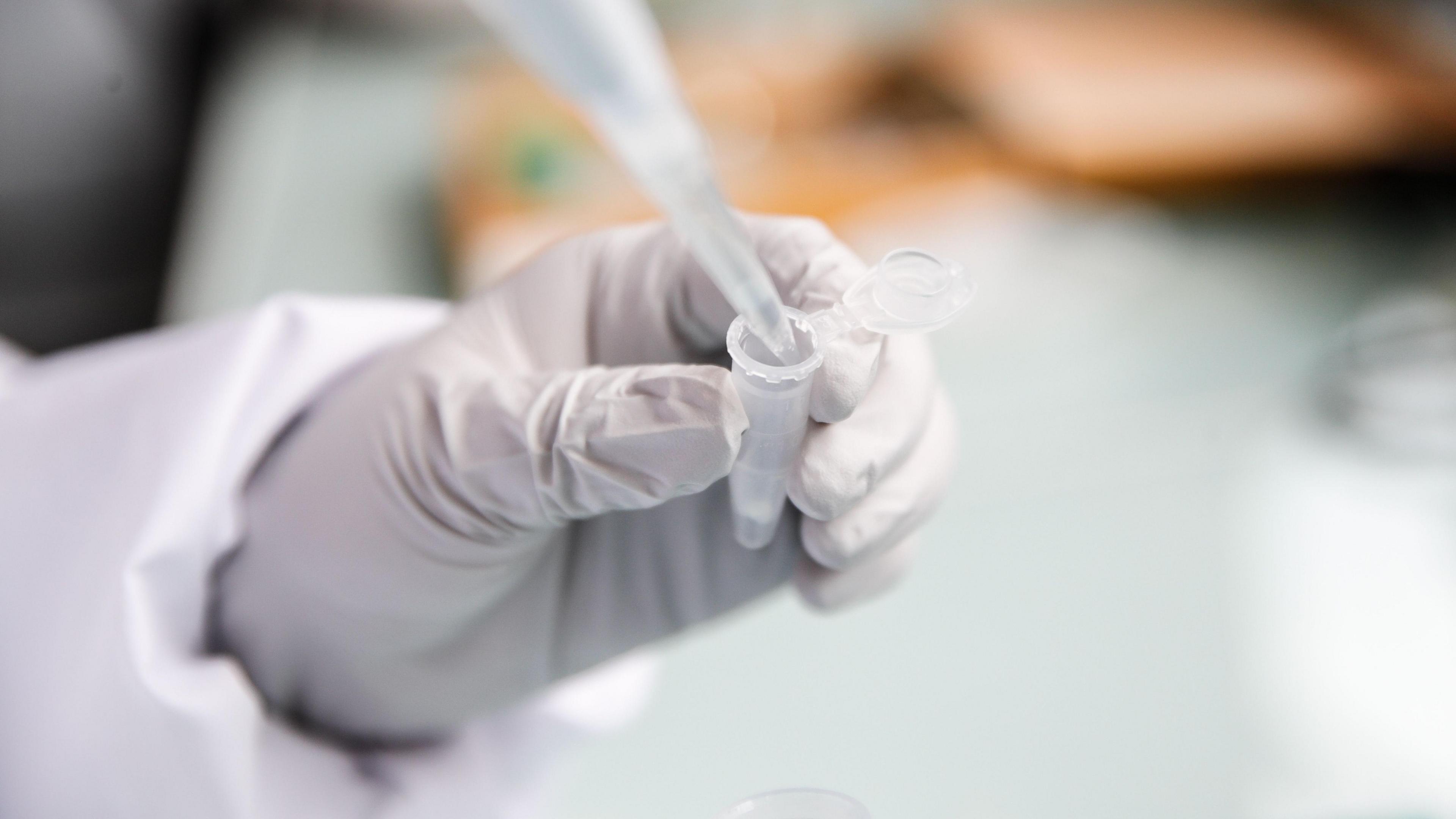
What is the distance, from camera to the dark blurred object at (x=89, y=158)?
53.3 inches

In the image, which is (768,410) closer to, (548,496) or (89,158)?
(548,496)

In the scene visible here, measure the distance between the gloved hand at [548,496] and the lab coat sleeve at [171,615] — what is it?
0.03 metres

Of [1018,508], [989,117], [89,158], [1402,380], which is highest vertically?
[989,117]

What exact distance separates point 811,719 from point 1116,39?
3.61 feet

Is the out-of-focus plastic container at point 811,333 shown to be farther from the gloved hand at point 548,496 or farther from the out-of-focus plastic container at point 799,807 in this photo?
the out-of-focus plastic container at point 799,807

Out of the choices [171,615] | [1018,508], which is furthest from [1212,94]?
[171,615]

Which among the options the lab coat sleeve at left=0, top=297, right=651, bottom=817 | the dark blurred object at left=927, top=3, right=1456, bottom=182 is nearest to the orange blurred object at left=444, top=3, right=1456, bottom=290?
the dark blurred object at left=927, top=3, right=1456, bottom=182

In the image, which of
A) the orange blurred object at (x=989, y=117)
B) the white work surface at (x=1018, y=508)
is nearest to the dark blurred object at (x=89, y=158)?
the white work surface at (x=1018, y=508)

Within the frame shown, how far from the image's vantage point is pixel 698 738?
0.60 metres

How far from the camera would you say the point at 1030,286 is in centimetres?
104

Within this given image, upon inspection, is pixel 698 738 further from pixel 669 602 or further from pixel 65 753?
pixel 65 753

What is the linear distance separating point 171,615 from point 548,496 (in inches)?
9.1

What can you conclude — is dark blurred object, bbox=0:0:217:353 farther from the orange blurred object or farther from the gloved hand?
the gloved hand

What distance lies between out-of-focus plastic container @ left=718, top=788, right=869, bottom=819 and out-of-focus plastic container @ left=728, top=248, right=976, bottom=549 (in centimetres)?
13
